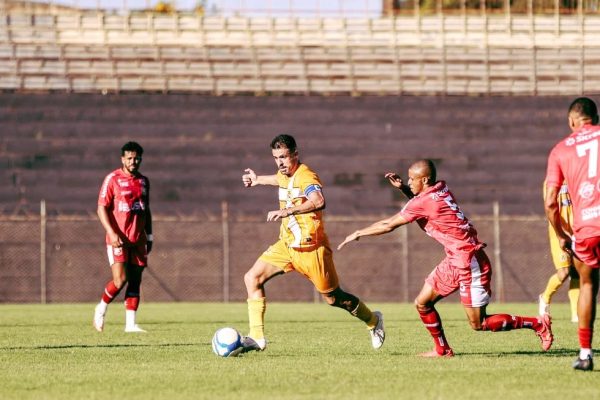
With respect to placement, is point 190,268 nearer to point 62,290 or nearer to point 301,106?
point 62,290

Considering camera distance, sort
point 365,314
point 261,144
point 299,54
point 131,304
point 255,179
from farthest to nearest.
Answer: point 299,54 → point 261,144 → point 131,304 → point 255,179 → point 365,314

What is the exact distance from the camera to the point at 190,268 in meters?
26.0

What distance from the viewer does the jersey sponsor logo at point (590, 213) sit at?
338 inches

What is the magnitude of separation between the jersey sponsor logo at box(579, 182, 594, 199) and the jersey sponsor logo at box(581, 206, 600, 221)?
0.10m

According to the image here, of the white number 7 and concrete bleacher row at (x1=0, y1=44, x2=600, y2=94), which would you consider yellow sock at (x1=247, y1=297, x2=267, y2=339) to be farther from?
concrete bleacher row at (x1=0, y1=44, x2=600, y2=94)

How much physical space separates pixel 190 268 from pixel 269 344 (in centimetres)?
1407

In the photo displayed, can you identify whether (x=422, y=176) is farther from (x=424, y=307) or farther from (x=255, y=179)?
(x=255, y=179)

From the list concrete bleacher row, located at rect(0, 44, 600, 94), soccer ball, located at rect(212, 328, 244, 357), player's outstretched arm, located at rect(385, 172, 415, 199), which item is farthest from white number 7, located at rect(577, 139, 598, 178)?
concrete bleacher row, located at rect(0, 44, 600, 94)

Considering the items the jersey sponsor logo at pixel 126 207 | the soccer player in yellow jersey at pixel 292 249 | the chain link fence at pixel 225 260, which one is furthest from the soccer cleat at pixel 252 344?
the chain link fence at pixel 225 260

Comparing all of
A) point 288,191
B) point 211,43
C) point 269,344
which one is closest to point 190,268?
point 211,43

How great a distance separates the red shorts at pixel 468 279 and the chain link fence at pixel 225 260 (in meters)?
15.5

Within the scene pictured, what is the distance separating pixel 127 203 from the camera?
1435 centimetres

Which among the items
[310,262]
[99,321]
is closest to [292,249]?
[310,262]

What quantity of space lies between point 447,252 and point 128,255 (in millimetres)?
5512
